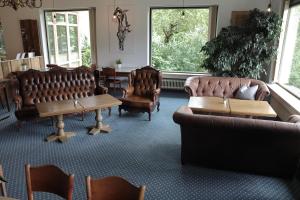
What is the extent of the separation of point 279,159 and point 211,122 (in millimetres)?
946

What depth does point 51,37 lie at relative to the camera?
8219mm

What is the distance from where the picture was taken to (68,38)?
29.6ft

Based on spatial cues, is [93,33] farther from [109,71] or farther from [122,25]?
[109,71]

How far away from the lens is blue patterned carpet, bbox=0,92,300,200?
2.73 meters

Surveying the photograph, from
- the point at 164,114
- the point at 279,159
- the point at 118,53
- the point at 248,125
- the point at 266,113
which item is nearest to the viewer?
the point at 248,125

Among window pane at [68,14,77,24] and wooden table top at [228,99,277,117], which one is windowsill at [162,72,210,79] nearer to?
wooden table top at [228,99,277,117]

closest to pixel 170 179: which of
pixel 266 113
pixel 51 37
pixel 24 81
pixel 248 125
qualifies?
pixel 248 125

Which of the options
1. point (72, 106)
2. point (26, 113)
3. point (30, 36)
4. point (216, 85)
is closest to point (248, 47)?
point (216, 85)

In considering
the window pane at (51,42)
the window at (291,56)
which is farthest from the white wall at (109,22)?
the window at (291,56)

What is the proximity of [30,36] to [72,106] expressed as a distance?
524 centimetres

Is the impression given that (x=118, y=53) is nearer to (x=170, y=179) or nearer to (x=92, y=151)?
(x=92, y=151)

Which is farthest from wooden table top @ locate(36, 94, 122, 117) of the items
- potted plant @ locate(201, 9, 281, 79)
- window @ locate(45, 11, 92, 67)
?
window @ locate(45, 11, 92, 67)

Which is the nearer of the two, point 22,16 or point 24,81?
point 24,81

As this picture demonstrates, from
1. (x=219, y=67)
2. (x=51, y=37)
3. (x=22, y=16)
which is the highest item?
(x=22, y=16)
